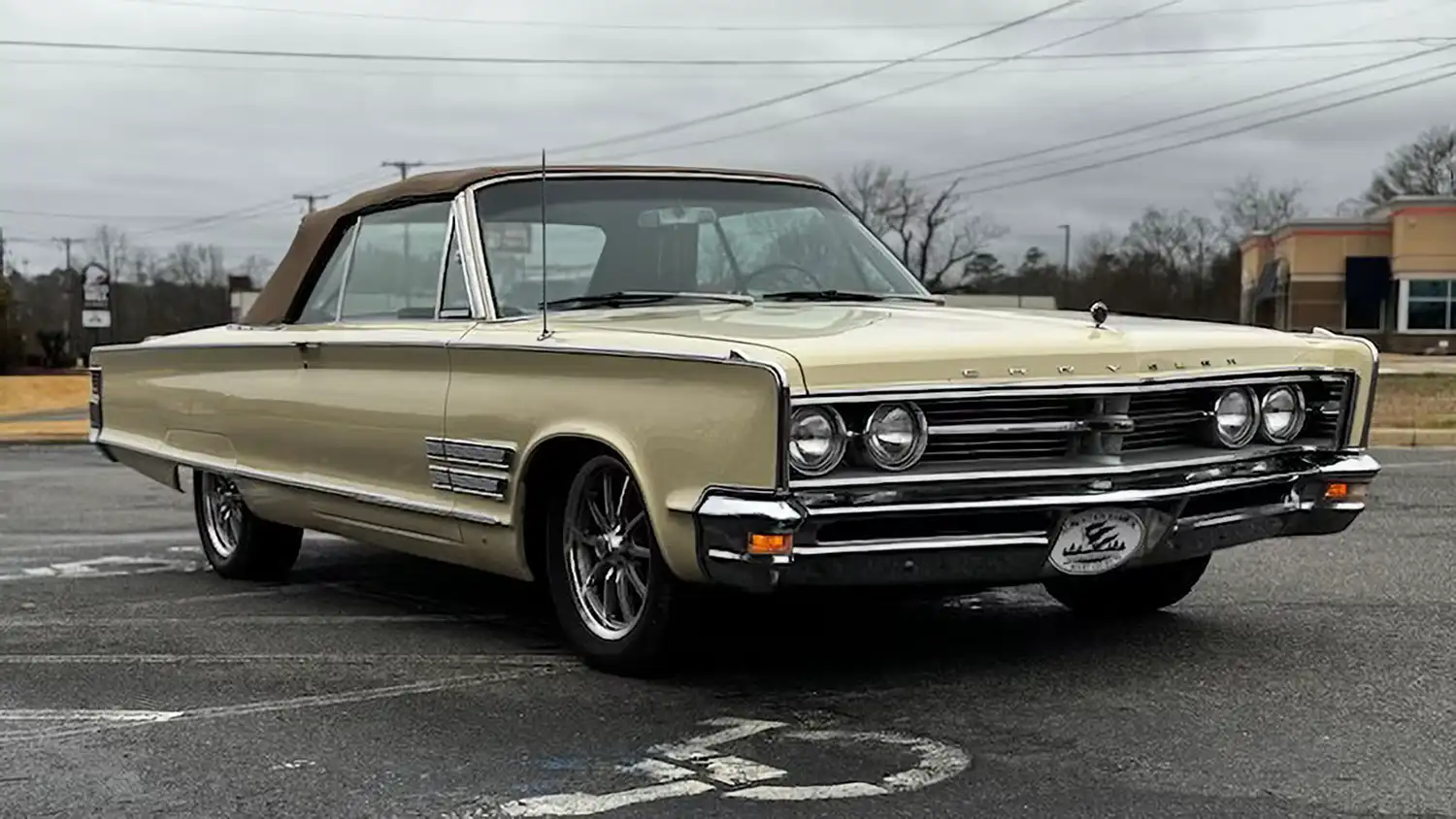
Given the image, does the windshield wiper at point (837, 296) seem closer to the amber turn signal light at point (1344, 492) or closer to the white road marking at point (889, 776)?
the amber turn signal light at point (1344, 492)

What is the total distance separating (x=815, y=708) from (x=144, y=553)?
16.2ft

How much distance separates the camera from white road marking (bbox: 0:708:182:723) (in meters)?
4.69

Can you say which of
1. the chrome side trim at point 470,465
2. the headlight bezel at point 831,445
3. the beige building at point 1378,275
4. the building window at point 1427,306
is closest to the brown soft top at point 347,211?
the chrome side trim at point 470,465

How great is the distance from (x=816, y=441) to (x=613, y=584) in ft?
3.66

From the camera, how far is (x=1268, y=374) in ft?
16.1

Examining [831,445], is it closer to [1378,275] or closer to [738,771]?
[738,771]

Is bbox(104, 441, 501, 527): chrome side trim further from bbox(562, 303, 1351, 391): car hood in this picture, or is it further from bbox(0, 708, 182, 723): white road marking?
bbox(0, 708, 182, 723): white road marking

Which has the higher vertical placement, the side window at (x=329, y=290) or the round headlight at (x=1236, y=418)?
the side window at (x=329, y=290)

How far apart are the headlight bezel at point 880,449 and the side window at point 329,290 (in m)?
3.14

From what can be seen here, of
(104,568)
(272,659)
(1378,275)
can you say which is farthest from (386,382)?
(1378,275)

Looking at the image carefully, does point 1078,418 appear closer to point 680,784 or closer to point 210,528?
point 680,784

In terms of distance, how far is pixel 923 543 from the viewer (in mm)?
4340

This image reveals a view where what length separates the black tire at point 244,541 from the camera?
7.20 m

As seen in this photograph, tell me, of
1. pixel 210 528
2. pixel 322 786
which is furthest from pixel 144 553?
pixel 322 786
